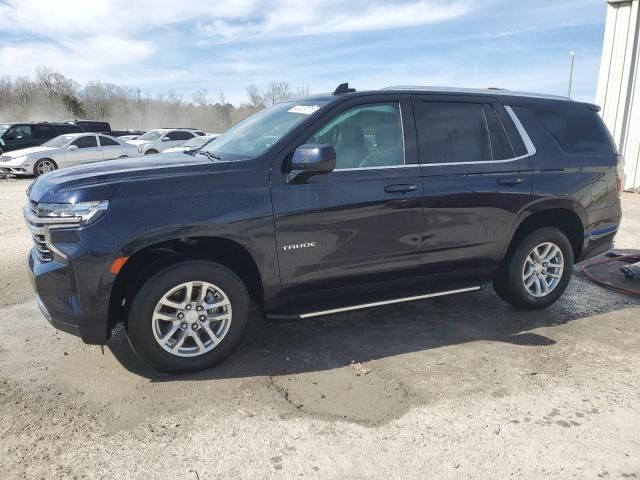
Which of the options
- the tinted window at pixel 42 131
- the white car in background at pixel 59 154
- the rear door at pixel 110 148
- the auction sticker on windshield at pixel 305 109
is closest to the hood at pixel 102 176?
the auction sticker on windshield at pixel 305 109

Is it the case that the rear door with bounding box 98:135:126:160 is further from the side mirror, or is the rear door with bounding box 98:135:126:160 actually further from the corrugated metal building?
the side mirror

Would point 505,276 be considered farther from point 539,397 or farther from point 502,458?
point 502,458

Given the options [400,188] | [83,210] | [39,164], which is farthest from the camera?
→ [39,164]

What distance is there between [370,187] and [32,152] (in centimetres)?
1562

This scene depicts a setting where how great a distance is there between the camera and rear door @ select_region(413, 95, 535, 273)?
4.09 metres

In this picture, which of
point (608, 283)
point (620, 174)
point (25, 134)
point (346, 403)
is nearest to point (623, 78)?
point (608, 283)

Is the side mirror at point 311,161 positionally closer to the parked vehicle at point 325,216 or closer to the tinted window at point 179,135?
the parked vehicle at point 325,216

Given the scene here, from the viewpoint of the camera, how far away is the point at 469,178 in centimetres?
421

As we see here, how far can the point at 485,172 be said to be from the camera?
4.30 metres

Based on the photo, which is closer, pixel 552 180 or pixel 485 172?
pixel 485 172

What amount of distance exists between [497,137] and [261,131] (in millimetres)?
2034

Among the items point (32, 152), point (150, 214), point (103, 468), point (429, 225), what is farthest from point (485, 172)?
point (32, 152)

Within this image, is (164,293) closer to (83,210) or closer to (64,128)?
(83,210)

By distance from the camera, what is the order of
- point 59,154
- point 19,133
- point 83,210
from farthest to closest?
point 19,133 < point 59,154 < point 83,210
